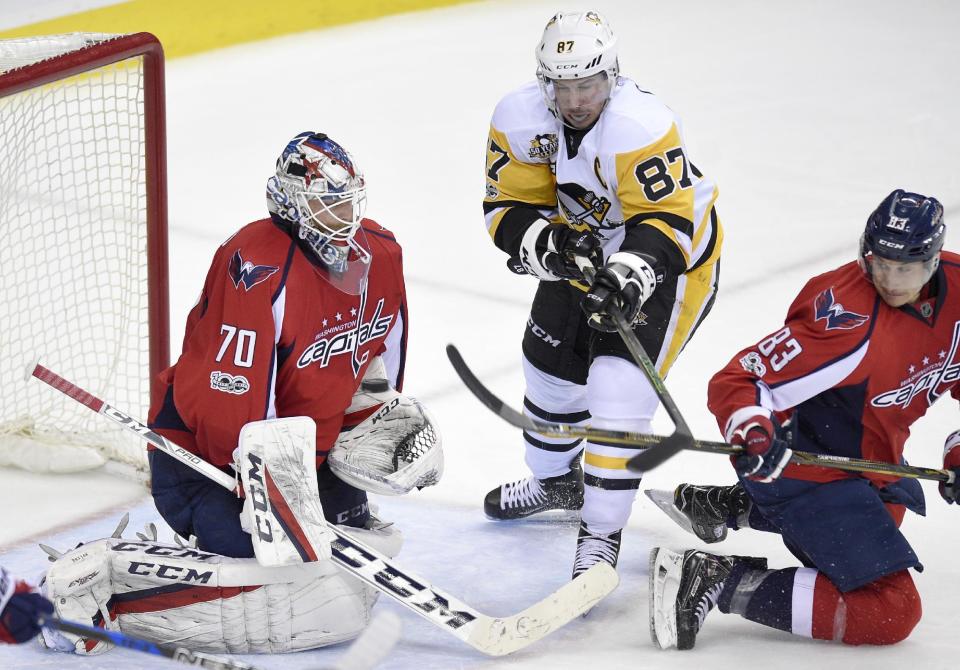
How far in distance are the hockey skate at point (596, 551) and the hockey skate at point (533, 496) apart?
1.21 ft

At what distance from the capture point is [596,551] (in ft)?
9.12

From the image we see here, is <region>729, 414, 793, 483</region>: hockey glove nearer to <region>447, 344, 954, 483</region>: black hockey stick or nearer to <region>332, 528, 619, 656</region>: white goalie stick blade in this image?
<region>447, 344, 954, 483</region>: black hockey stick

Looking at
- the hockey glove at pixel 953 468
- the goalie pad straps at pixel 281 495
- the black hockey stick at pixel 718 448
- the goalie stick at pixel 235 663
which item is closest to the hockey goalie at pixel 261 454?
the goalie pad straps at pixel 281 495

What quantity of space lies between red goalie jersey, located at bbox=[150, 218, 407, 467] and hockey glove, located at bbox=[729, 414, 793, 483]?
740mm

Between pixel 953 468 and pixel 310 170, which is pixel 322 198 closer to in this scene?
pixel 310 170

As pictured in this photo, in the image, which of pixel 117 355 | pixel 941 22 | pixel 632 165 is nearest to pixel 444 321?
pixel 117 355

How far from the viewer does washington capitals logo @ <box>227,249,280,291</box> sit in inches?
97.6

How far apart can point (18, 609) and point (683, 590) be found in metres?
1.17

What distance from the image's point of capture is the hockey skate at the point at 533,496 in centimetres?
317

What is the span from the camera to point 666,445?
2402mm

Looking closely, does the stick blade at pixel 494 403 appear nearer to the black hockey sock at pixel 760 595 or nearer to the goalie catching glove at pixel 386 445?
the goalie catching glove at pixel 386 445

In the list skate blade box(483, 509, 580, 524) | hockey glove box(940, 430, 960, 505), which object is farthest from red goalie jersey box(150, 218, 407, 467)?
hockey glove box(940, 430, 960, 505)

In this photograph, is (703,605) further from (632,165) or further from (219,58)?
(219,58)

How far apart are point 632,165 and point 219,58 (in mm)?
4181
